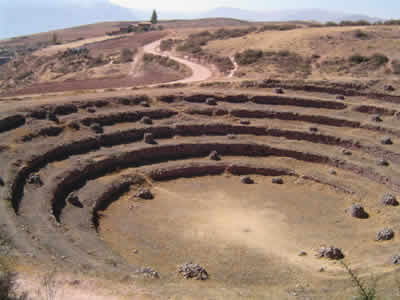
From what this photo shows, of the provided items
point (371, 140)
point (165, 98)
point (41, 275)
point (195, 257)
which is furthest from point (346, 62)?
point (41, 275)

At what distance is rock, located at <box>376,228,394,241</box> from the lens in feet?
85.7

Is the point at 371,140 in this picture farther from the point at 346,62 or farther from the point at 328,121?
the point at 346,62

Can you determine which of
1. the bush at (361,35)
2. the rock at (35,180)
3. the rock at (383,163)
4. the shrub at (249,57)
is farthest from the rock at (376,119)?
the rock at (35,180)

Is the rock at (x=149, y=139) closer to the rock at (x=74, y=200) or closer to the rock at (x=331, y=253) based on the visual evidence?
the rock at (x=74, y=200)

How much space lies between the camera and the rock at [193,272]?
21078 millimetres

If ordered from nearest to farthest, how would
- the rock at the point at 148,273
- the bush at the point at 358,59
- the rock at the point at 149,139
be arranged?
the rock at the point at 148,273, the rock at the point at 149,139, the bush at the point at 358,59

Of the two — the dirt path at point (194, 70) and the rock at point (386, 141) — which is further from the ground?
the dirt path at point (194, 70)

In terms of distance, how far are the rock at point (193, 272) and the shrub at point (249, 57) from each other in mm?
55943

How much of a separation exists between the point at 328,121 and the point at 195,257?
2945 centimetres

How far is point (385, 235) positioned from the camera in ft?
85.9

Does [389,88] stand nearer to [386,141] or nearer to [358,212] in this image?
[386,141]

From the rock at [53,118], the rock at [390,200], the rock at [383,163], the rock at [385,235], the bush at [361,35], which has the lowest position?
the rock at [385,235]

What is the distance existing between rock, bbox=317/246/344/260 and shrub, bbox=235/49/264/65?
5232cm

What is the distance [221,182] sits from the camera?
124 ft
